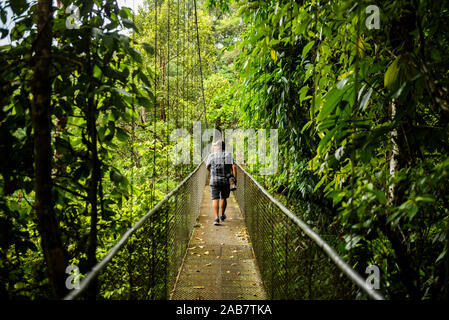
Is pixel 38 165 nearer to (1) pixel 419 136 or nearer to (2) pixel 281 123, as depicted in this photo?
(1) pixel 419 136

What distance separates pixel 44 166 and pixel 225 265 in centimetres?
220

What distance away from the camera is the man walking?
4418mm

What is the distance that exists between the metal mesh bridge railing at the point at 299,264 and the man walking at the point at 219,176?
180 cm

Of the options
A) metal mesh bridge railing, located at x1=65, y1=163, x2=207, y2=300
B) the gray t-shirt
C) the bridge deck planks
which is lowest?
the bridge deck planks

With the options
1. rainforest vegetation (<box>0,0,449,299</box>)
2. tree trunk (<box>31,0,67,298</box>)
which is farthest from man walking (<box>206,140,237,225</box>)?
tree trunk (<box>31,0,67,298</box>)

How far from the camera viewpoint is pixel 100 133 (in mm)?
1305

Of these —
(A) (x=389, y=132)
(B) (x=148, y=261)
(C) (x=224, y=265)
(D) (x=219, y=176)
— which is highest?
(A) (x=389, y=132)

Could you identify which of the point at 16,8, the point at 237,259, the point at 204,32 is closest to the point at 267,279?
the point at 237,259

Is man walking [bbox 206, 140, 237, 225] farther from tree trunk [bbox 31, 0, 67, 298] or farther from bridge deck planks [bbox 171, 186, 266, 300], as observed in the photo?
tree trunk [bbox 31, 0, 67, 298]

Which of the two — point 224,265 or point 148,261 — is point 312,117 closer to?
point 148,261

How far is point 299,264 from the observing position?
1.51m

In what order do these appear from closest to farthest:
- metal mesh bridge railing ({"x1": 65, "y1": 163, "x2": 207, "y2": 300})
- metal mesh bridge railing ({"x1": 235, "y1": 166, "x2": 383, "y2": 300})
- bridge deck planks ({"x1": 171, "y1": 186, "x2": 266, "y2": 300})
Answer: metal mesh bridge railing ({"x1": 235, "y1": 166, "x2": 383, "y2": 300}) < metal mesh bridge railing ({"x1": 65, "y1": 163, "x2": 207, "y2": 300}) < bridge deck planks ({"x1": 171, "y1": 186, "x2": 266, "y2": 300})

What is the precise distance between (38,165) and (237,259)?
2378 mm

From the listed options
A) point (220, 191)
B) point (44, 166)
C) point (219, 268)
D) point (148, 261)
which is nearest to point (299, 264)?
point (148, 261)
